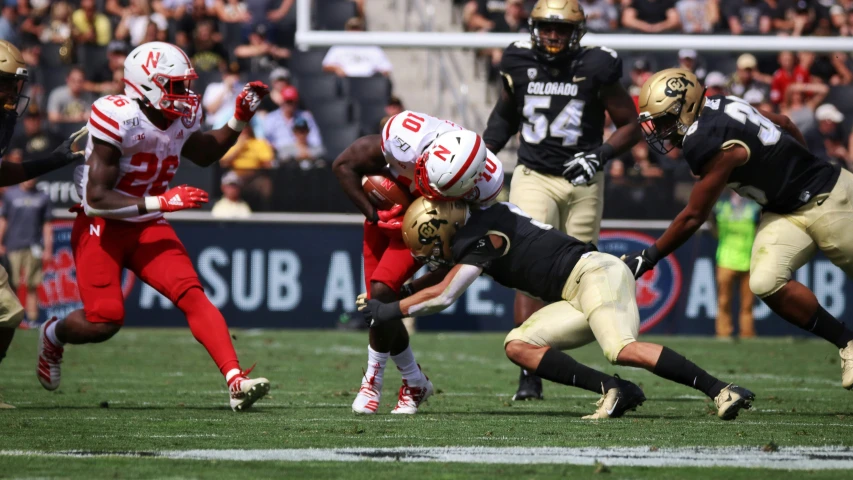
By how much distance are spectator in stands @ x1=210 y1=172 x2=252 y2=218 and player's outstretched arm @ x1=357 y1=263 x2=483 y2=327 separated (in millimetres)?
7497

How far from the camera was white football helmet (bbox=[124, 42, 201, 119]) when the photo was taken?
624cm

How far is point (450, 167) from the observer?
5.50 meters

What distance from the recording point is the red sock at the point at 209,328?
610cm

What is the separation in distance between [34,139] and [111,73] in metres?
1.71

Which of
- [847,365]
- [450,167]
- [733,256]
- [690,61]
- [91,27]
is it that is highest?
[450,167]

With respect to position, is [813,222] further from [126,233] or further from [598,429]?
[126,233]

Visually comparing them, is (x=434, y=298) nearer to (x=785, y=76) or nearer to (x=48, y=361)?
(x=48, y=361)

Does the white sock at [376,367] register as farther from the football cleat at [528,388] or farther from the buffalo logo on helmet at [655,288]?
the buffalo logo on helmet at [655,288]

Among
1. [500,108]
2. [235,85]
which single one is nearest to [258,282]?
[235,85]

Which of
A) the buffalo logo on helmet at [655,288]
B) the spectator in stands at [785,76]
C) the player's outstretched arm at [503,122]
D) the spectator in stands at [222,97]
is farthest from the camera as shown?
the spectator in stands at [222,97]

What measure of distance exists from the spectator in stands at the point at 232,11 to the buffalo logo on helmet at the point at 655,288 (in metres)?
6.02

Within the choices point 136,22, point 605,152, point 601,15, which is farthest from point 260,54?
point 605,152

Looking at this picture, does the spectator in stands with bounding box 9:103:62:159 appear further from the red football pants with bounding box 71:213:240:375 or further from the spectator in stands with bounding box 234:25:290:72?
the red football pants with bounding box 71:213:240:375

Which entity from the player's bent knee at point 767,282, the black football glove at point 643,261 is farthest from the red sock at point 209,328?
the player's bent knee at point 767,282
